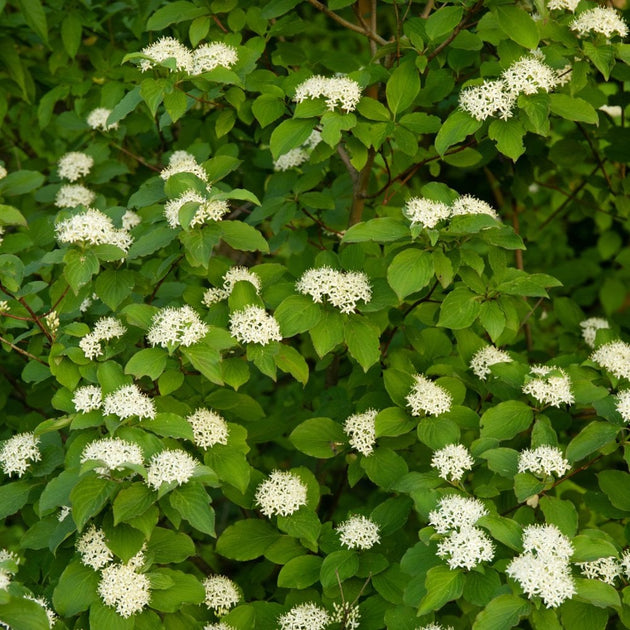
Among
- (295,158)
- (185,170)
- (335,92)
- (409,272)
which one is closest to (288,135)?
(335,92)

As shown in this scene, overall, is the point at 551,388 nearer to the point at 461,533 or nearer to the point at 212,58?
the point at 461,533

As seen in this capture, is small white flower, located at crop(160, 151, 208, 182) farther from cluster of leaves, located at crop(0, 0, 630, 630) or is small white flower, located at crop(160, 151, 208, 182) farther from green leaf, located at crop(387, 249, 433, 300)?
→ green leaf, located at crop(387, 249, 433, 300)

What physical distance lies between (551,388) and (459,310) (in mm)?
346

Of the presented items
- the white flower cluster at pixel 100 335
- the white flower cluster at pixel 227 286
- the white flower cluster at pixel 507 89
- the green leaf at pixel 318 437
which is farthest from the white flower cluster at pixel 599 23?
the white flower cluster at pixel 100 335

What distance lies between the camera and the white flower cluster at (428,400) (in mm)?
2375

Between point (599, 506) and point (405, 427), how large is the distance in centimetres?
59

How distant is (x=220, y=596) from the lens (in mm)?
2418

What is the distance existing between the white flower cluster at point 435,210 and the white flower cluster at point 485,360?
20.1 inches

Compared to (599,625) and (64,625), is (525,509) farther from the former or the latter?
(64,625)

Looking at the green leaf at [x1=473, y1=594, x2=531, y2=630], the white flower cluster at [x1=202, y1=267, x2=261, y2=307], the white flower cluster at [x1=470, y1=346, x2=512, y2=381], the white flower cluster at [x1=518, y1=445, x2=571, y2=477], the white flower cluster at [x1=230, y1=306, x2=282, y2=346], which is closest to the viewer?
the green leaf at [x1=473, y1=594, x2=531, y2=630]

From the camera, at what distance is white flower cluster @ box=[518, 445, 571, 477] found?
2.12 m

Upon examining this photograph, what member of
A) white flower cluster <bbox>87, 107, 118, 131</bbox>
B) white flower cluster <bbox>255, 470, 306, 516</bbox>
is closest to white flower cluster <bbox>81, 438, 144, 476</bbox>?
white flower cluster <bbox>255, 470, 306, 516</bbox>

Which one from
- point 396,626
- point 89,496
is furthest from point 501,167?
point 89,496

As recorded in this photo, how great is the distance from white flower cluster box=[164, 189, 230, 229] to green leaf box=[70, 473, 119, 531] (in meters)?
0.73
